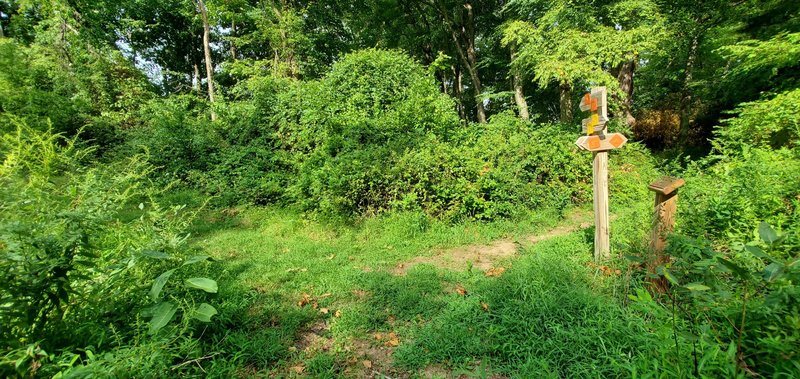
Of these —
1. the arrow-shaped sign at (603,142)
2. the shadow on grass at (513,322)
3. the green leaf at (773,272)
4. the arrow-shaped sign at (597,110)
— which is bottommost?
the shadow on grass at (513,322)

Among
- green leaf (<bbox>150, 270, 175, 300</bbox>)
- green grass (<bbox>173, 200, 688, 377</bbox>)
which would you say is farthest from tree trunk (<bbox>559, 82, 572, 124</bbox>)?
green leaf (<bbox>150, 270, 175, 300</bbox>)

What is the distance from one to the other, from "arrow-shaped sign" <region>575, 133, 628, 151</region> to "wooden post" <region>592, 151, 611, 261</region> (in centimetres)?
9

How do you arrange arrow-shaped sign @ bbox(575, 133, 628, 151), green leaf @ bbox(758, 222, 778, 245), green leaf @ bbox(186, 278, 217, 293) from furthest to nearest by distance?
arrow-shaped sign @ bbox(575, 133, 628, 151) → green leaf @ bbox(186, 278, 217, 293) → green leaf @ bbox(758, 222, 778, 245)

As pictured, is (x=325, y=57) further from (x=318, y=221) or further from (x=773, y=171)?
(x=773, y=171)

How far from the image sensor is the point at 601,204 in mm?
3752

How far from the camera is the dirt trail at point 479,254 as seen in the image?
13.8 ft

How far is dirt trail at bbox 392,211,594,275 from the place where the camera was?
4.21 m

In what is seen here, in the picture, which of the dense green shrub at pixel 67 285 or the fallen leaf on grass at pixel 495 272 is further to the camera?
the fallen leaf on grass at pixel 495 272

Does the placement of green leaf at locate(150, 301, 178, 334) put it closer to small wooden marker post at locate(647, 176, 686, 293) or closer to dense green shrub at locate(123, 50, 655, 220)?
dense green shrub at locate(123, 50, 655, 220)

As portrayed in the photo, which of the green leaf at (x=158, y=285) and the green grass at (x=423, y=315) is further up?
the green leaf at (x=158, y=285)

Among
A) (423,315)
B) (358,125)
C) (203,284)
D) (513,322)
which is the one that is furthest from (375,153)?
(203,284)

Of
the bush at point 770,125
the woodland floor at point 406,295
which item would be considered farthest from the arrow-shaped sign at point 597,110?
the bush at point 770,125

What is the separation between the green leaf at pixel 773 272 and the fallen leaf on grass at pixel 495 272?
2.58 m

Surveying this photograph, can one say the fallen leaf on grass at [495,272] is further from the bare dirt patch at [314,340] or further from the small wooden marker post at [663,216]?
the bare dirt patch at [314,340]
